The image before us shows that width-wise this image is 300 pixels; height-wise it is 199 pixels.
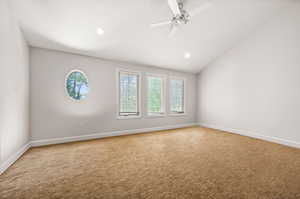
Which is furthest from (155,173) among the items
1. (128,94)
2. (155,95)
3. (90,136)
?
(155,95)

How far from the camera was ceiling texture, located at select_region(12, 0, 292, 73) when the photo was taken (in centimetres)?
243

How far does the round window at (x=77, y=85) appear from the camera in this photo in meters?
3.45

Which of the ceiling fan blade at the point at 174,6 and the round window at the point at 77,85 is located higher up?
the ceiling fan blade at the point at 174,6

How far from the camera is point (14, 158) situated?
7.59ft

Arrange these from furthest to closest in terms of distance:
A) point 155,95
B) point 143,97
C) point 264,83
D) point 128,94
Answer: point 155,95 → point 143,97 → point 128,94 → point 264,83

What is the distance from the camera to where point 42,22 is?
100 inches

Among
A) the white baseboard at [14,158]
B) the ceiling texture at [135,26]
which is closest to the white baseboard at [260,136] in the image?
the ceiling texture at [135,26]

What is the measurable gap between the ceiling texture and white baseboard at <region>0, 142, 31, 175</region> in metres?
2.35

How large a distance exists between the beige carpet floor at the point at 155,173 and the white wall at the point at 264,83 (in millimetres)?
819

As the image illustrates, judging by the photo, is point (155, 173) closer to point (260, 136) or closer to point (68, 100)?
point (68, 100)

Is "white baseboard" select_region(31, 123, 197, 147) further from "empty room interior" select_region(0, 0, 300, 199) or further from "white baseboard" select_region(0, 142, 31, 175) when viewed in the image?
"white baseboard" select_region(0, 142, 31, 175)

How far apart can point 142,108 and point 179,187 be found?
3.10m

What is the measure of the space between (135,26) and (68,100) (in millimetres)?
2572

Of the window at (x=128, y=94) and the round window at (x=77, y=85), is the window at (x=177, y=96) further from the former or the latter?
the round window at (x=77, y=85)
